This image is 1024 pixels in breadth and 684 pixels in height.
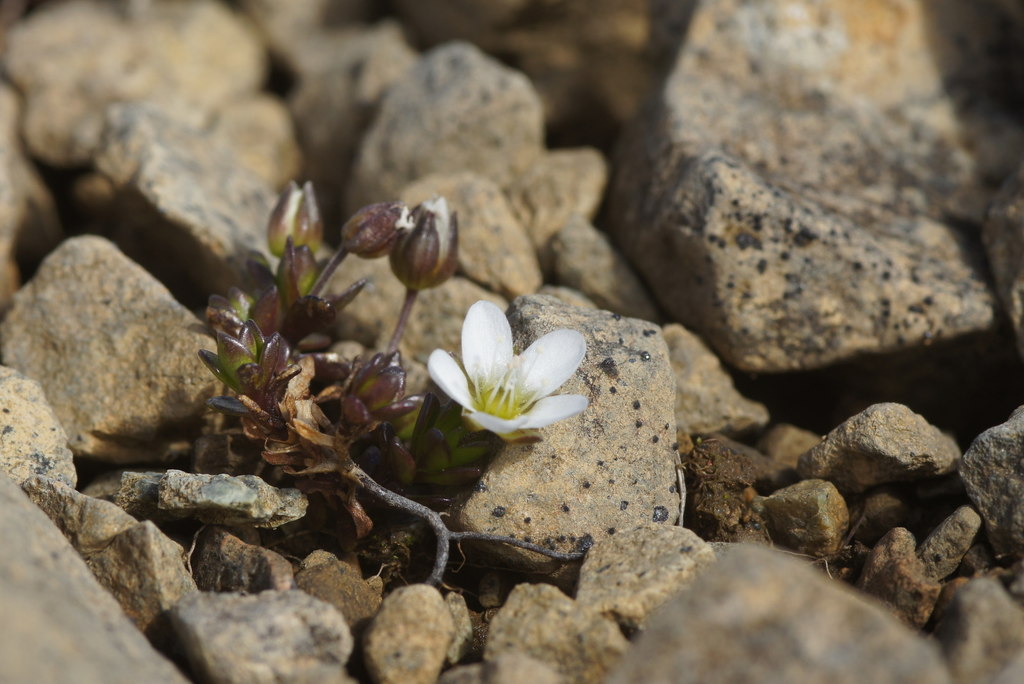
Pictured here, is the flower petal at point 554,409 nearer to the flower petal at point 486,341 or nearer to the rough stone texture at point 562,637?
the flower petal at point 486,341

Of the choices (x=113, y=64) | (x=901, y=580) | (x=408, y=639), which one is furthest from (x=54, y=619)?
(x=113, y=64)

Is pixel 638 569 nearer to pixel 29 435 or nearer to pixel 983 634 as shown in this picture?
pixel 983 634

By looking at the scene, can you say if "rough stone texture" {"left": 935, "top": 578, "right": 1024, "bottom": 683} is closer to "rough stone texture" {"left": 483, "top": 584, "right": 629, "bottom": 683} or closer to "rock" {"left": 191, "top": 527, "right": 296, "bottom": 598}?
"rough stone texture" {"left": 483, "top": 584, "right": 629, "bottom": 683}

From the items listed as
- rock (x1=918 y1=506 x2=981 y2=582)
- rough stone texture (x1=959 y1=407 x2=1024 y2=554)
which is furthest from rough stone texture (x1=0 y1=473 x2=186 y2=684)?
rough stone texture (x1=959 y1=407 x2=1024 y2=554)

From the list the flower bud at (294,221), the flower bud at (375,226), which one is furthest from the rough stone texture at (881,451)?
the flower bud at (294,221)

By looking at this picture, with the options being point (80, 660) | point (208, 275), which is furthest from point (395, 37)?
point (80, 660)
